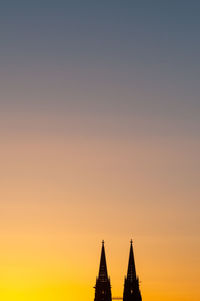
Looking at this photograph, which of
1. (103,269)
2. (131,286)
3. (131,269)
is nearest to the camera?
(131,286)

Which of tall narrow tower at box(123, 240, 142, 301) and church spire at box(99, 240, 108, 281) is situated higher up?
church spire at box(99, 240, 108, 281)

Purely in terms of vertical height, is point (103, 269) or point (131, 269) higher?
point (103, 269)

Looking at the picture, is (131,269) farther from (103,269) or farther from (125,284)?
(103,269)

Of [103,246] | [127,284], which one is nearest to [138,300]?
[127,284]

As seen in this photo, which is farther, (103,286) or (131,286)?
(103,286)

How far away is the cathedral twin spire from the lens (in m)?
121

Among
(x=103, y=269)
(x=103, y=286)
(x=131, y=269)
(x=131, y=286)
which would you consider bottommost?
(x=131, y=286)

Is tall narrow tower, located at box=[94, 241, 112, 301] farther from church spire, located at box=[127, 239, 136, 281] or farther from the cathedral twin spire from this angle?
church spire, located at box=[127, 239, 136, 281]

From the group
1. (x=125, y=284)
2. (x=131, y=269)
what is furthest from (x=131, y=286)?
(x=131, y=269)

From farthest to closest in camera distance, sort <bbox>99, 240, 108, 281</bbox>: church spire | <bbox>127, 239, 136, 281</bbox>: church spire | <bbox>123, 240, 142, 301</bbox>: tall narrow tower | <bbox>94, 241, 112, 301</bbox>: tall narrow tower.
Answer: <bbox>99, 240, 108, 281</bbox>: church spire, <bbox>94, 241, 112, 301</bbox>: tall narrow tower, <bbox>127, 239, 136, 281</bbox>: church spire, <bbox>123, 240, 142, 301</bbox>: tall narrow tower

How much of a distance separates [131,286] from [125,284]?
1.06 m

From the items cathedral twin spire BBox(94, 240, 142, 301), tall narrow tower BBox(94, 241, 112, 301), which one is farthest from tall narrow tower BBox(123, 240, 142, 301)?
tall narrow tower BBox(94, 241, 112, 301)

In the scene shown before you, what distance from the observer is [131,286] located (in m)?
122

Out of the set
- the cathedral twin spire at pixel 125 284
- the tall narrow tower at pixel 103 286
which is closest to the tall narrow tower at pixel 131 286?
the cathedral twin spire at pixel 125 284
